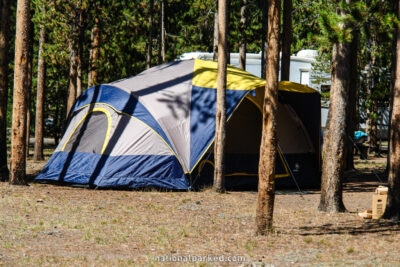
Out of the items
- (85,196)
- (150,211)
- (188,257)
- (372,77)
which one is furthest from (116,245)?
(372,77)

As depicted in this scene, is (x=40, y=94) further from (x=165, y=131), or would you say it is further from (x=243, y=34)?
(x=165, y=131)

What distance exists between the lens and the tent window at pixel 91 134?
43.6ft

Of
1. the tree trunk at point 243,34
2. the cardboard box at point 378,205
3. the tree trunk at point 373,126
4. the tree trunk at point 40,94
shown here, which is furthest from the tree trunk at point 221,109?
the tree trunk at point 373,126

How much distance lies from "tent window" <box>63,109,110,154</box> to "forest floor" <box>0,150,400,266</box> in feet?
4.37

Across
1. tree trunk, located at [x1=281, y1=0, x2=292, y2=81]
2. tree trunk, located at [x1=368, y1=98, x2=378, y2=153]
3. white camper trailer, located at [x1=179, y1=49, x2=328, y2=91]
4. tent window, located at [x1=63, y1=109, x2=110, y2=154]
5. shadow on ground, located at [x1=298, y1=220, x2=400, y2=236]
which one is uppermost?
tree trunk, located at [x1=281, y1=0, x2=292, y2=81]

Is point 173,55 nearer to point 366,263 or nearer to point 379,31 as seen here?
point 379,31

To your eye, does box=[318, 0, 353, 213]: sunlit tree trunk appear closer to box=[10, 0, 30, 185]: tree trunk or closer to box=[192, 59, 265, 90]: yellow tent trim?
box=[192, 59, 265, 90]: yellow tent trim

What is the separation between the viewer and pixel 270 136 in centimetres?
805

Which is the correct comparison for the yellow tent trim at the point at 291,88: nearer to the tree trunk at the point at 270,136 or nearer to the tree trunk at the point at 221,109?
the tree trunk at the point at 221,109

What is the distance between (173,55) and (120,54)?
3.05m

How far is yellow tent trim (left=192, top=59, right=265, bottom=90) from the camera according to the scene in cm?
1356

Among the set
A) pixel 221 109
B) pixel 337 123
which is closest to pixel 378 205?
pixel 337 123

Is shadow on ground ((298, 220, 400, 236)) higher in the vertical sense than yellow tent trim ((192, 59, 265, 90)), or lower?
lower

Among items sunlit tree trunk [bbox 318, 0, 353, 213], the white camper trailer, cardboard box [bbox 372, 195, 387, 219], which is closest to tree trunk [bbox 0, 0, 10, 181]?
sunlit tree trunk [bbox 318, 0, 353, 213]
